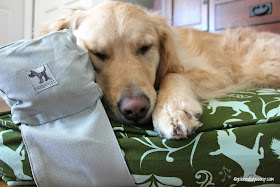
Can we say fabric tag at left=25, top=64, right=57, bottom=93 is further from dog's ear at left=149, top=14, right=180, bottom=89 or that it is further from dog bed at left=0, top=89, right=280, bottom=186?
dog's ear at left=149, top=14, right=180, bottom=89

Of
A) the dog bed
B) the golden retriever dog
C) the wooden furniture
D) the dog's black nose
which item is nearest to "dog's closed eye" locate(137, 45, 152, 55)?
the golden retriever dog

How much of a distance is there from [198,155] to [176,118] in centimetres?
16

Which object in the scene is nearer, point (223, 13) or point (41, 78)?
point (41, 78)

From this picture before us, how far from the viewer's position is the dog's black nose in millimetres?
1000

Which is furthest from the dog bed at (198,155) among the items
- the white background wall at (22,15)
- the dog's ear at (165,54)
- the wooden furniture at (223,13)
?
the white background wall at (22,15)

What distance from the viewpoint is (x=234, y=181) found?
0.87 m

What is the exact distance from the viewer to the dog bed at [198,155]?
2.79 ft

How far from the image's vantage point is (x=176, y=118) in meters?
0.91

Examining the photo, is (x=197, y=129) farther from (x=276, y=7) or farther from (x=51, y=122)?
(x=276, y=7)

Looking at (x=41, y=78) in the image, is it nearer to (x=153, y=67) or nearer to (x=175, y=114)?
(x=175, y=114)

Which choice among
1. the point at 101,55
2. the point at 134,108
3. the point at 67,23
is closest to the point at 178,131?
the point at 134,108

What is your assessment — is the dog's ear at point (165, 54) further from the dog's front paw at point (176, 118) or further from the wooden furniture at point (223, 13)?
the wooden furniture at point (223, 13)

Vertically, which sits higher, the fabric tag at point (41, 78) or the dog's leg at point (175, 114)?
the fabric tag at point (41, 78)

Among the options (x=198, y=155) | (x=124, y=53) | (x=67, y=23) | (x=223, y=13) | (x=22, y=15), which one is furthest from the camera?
(x=22, y=15)
